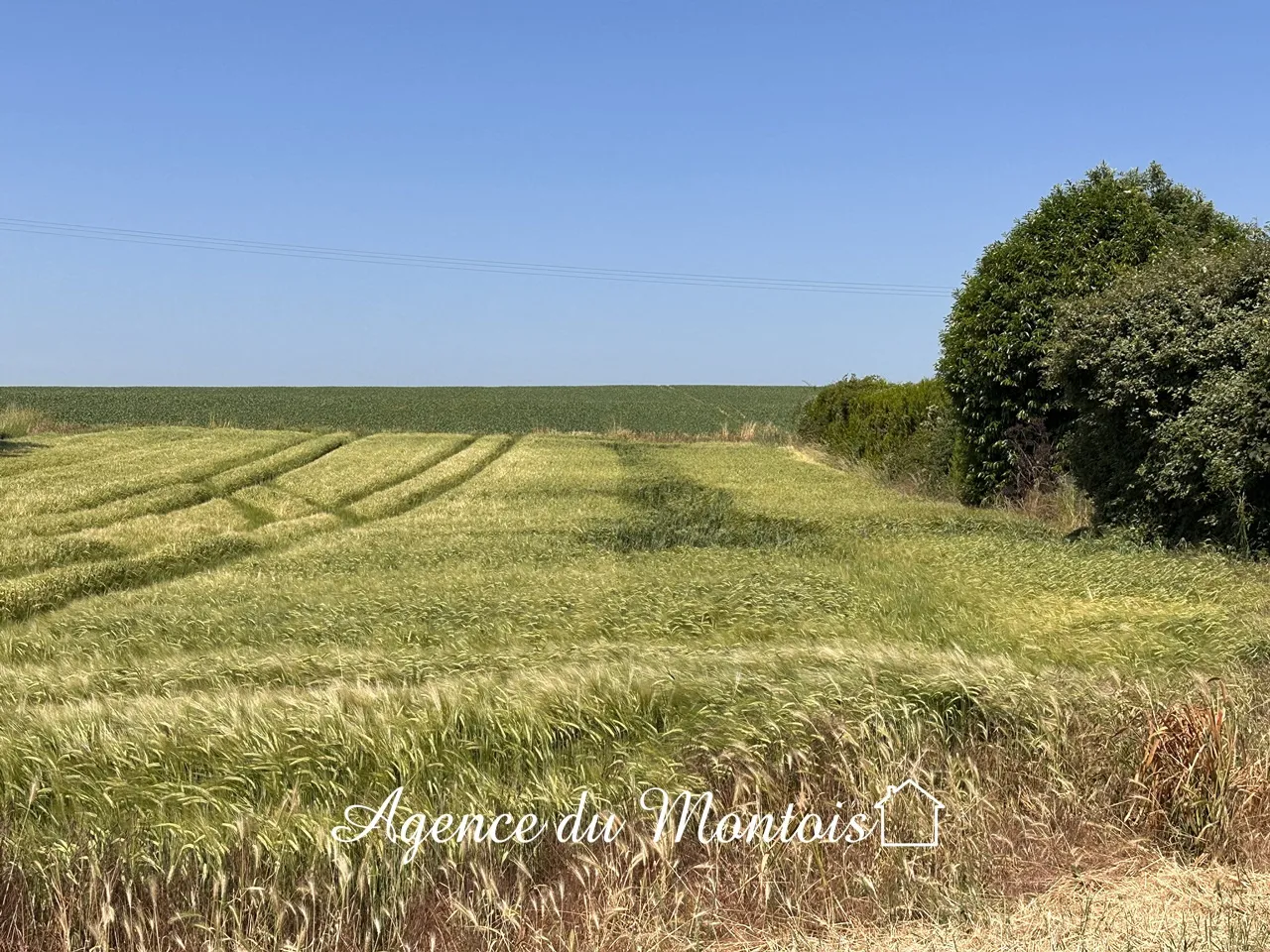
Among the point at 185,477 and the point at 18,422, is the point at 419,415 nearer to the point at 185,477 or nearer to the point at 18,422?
the point at 18,422

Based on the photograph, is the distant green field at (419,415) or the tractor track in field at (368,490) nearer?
the tractor track in field at (368,490)

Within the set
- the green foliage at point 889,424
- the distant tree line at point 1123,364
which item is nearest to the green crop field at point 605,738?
the distant tree line at point 1123,364

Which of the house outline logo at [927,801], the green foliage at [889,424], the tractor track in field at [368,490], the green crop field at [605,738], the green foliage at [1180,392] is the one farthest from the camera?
the green foliage at [889,424]

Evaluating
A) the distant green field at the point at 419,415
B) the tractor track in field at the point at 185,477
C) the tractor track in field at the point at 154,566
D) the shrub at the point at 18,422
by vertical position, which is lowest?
the tractor track in field at the point at 154,566

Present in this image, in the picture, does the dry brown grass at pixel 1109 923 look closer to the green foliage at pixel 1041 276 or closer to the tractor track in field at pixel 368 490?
the green foliage at pixel 1041 276

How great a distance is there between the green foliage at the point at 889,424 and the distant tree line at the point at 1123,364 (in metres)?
0.29

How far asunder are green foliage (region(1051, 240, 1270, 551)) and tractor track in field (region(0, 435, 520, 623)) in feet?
46.3

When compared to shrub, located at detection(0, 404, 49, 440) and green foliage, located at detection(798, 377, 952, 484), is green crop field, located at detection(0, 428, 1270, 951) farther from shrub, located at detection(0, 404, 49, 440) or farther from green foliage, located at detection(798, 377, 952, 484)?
shrub, located at detection(0, 404, 49, 440)

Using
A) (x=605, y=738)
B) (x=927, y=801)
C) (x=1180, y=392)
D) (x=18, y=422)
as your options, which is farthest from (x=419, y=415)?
(x=927, y=801)

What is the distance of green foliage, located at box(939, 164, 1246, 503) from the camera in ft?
61.7

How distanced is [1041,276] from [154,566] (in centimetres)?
1736

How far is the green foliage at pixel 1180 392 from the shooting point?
1232cm

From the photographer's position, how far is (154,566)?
16.4 m

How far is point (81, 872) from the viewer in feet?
14.5
